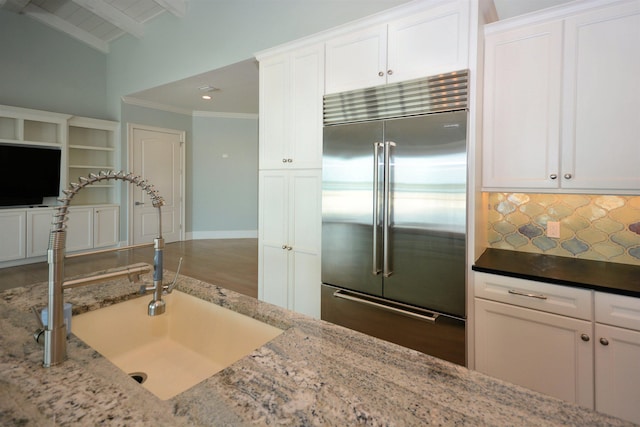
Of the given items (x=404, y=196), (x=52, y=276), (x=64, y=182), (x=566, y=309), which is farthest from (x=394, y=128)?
(x=64, y=182)

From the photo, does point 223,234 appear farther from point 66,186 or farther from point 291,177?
point 291,177

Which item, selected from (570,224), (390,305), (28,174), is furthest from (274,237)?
(28,174)

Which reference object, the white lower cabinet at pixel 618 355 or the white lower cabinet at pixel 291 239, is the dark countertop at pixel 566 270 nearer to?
the white lower cabinet at pixel 618 355

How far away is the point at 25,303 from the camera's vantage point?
1156mm

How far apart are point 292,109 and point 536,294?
2.07 meters

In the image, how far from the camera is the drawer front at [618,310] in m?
1.52

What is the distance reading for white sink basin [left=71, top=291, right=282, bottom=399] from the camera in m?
1.13

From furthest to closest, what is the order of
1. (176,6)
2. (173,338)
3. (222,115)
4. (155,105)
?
(222,115) → (155,105) → (176,6) → (173,338)

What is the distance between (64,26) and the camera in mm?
5359

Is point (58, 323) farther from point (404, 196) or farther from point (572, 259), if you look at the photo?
point (572, 259)

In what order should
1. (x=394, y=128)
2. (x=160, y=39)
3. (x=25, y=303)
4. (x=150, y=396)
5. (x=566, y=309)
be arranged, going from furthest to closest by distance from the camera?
(x=160, y=39) < (x=394, y=128) < (x=566, y=309) < (x=25, y=303) < (x=150, y=396)

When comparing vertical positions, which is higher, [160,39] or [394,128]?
[160,39]

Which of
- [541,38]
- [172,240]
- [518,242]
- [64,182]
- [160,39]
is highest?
[160,39]

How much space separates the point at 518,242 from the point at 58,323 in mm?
2531
